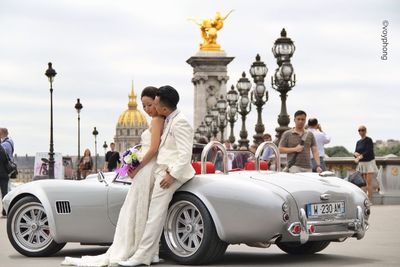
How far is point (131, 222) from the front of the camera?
11.9 meters

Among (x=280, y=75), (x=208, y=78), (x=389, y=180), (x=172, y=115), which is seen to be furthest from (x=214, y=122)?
(x=172, y=115)

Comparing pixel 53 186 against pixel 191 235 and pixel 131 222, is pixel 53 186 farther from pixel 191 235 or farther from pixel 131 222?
pixel 191 235

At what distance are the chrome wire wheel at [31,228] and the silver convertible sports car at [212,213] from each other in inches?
0.4

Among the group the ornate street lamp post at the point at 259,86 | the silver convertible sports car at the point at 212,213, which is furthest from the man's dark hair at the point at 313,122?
the ornate street lamp post at the point at 259,86

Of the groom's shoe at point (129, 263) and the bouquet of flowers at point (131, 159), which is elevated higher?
the bouquet of flowers at point (131, 159)

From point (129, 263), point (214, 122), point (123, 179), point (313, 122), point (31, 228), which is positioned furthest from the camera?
point (214, 122)

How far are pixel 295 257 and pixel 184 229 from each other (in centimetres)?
136

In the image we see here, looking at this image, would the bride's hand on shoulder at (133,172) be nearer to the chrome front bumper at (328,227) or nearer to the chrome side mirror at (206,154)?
the chrome side mirror at (206,154)

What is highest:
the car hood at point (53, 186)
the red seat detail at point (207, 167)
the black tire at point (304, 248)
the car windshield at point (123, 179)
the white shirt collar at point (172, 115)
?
the white shirt collar at point (172, 115)

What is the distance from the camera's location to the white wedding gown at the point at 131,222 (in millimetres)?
11796

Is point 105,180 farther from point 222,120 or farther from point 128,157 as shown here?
point 222,120

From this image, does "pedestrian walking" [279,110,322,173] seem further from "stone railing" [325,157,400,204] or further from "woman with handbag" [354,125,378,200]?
"stone railing" [325,157,400,204]

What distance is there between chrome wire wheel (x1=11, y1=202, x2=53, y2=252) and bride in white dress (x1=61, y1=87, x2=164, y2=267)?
1110 mm

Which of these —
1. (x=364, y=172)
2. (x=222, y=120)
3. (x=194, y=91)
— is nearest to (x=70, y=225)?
(x=364, y=172)
